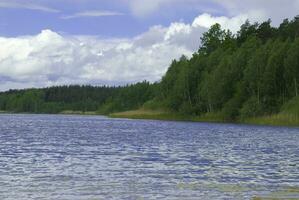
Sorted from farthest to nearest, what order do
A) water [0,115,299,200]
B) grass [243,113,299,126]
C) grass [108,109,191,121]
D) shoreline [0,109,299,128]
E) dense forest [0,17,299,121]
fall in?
grass [108,109,191,121]
dense forest [0,17,299,121]
shoreline [0,109,299,128]
grass [243,113,299,126]
water [0,115,299,200]

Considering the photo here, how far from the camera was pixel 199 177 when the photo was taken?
A: 3441cm

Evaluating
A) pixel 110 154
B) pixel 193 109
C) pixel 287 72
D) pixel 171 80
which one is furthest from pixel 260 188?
pixel 171 80

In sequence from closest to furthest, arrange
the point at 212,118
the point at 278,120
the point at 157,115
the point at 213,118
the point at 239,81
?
1. the point at 278,120
2. the point at 239,81
3. the point at 213,118
4. the point at 212,118
5. the point at 157,115

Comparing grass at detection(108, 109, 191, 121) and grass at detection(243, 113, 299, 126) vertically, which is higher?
grass at detection(108, 109, 191, 121)

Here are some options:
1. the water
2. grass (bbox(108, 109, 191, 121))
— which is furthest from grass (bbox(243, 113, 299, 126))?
the water

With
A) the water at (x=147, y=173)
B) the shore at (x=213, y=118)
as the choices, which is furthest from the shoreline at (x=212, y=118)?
the water at (x=147, y=173)

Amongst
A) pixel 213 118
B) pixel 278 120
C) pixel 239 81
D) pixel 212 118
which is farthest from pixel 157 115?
pixel 278 120

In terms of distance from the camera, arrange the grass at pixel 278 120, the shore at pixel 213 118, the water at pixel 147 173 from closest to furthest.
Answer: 1. the water at pixel 147 173
2. the grass at pixel 278 120
3. the shore at pixel 213 118

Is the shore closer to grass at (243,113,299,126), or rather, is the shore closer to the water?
grass at (243,113,299,126)

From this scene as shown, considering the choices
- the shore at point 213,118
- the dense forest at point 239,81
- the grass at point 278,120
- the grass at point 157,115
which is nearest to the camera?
the grass at point 278,120

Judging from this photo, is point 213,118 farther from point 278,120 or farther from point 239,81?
point 278,120

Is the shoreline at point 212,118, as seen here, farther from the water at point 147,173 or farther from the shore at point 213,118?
the water at point 147,173

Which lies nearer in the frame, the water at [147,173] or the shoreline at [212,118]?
the water at [147,173]

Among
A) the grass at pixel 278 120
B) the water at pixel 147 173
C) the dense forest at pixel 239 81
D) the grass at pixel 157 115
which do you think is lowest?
the water at pixel 147 173
